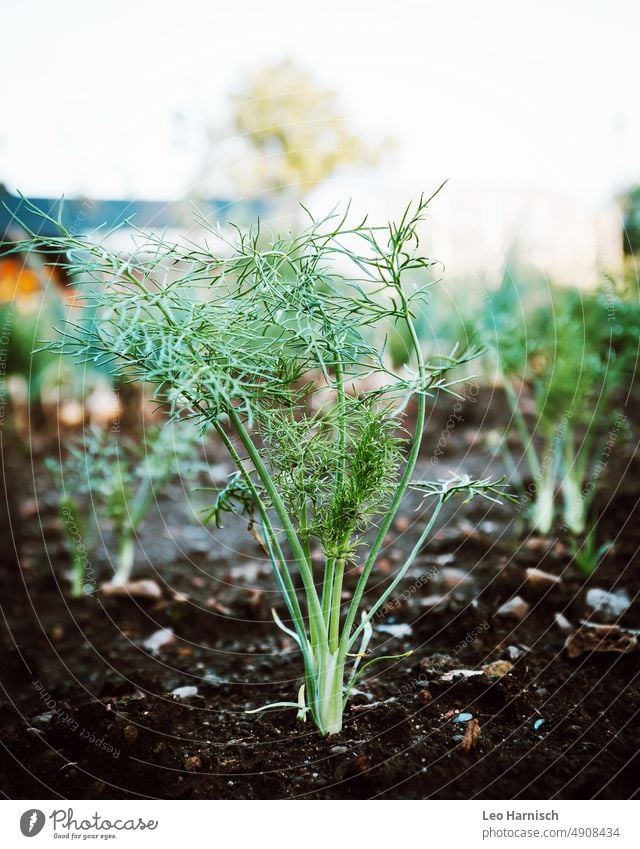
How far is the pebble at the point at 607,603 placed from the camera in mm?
1081

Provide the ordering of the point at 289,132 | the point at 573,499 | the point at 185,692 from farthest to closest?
the point at 289,132
the point at 573,499
the point at 185,692

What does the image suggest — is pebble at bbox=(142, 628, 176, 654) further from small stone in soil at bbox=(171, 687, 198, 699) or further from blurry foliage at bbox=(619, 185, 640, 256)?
blurry foliage at bbox=(619, 185, 640, 256)

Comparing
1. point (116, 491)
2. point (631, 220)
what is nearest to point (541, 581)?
point (116, 491)

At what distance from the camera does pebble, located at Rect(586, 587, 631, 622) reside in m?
1.08

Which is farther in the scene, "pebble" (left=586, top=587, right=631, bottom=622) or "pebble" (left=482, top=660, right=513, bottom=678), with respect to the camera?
"pebble" (left=586, top=587, right=631, bottom=622)

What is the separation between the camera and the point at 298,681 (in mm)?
967

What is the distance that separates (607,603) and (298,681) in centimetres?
50

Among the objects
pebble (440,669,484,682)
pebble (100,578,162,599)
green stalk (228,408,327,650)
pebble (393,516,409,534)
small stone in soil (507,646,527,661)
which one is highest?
pebble (393,516,409,534)

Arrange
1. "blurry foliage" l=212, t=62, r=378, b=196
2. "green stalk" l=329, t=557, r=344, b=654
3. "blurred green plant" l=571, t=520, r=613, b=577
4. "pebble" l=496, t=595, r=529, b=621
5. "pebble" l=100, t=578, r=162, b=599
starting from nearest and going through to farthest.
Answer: "green stalk" l=329, t=557, r=344, b=654
"pebble" l=496, t=595, r=529, b=621
"blurred green plant" l=571, t=520, r=613, b=577
"pebble" l=100, t=578, r=162, b=599
"blurry foliage" l=212, t=62, r=378, b=196

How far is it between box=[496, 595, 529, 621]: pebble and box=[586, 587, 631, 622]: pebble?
11cm

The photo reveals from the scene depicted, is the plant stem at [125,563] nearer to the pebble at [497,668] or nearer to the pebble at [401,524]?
the pebble at [401,524]

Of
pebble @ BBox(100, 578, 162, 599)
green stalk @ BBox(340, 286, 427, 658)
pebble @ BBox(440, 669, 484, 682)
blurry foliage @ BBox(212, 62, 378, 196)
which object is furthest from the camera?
blurry foliage @ BBox(212, 62, 378, 196)

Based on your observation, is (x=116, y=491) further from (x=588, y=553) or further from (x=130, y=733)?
(x=588, y=553)

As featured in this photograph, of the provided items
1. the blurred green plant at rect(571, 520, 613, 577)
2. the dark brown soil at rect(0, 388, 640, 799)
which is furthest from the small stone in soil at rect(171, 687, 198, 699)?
the blurred green plant at rect(571, 520, 613, 577)
